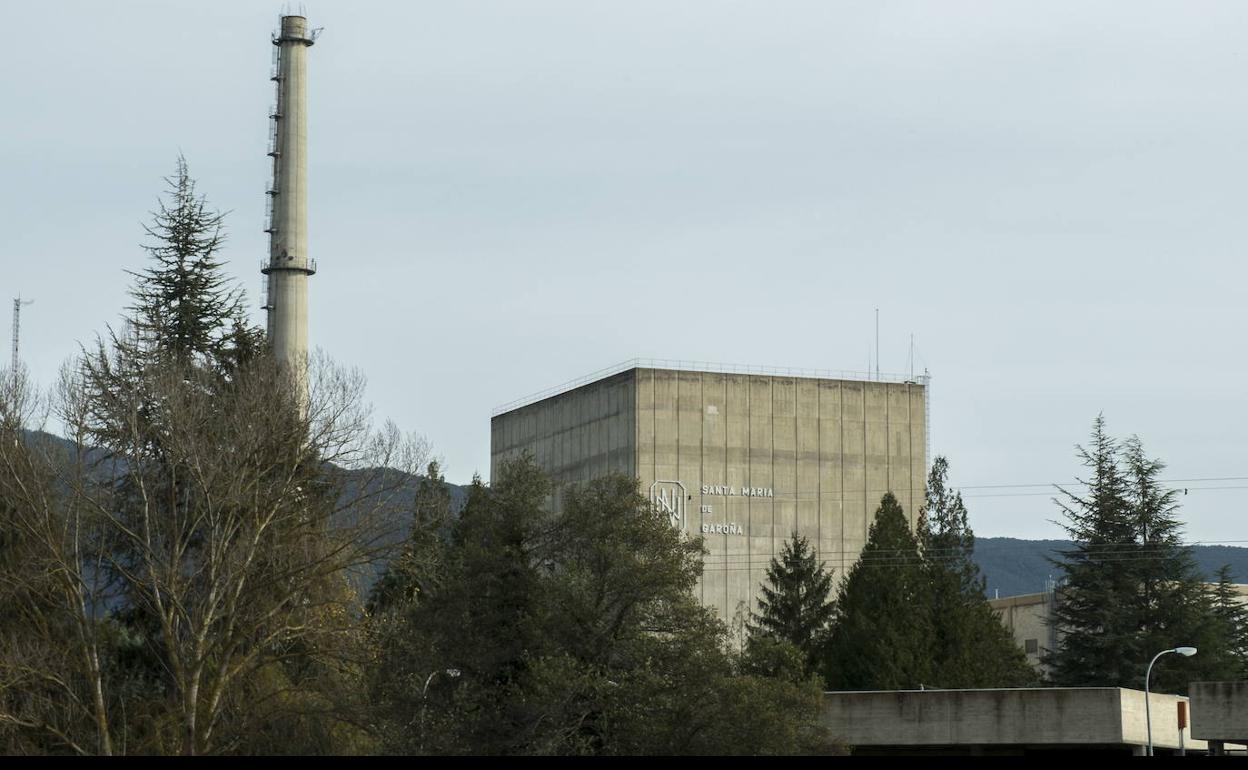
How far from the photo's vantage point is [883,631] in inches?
2931

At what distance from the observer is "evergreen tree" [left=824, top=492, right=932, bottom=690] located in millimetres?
73438

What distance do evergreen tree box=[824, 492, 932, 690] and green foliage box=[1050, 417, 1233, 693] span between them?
11.7 metres

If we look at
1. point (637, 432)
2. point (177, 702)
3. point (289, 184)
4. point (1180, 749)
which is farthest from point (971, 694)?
point (637, 432)

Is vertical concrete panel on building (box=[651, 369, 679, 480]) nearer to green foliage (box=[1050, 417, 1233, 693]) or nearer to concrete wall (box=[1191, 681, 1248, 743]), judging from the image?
green foliage (box=[1050, 417, 1233, 693])

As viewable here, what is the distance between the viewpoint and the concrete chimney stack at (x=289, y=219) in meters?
92.1

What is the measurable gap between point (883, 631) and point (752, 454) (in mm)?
44734

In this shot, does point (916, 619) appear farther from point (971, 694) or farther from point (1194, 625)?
point (1194, 625)

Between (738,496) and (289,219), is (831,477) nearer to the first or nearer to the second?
(738,496)

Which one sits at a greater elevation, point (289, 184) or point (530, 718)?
point (289, 184)

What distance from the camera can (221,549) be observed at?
156 feet

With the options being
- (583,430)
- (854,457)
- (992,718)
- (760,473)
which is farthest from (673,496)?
(992,718)

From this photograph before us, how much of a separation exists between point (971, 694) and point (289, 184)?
47700mm

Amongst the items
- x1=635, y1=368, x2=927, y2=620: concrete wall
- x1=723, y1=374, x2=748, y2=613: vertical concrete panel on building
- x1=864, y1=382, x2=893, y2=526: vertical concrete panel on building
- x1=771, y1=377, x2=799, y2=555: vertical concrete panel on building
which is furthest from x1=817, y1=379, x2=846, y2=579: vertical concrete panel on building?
x1=723, y1=374, x2=748, y2=613: vertical concrete panel on building

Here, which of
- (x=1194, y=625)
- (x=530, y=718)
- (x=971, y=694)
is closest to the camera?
(x=530, y=718)
